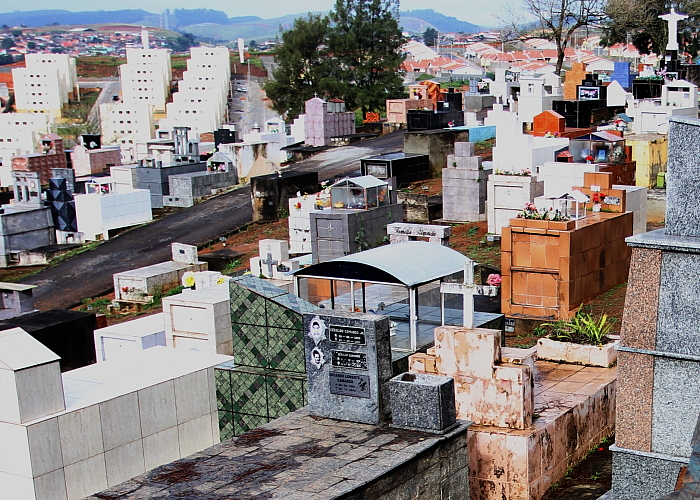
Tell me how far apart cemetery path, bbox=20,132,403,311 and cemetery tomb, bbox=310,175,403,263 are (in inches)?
280

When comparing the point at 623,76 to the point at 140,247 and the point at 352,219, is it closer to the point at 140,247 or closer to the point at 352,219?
the point at 140,247

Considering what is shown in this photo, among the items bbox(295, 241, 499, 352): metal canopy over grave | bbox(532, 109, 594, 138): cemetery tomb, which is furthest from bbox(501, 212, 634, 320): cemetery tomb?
bbox(532, 109, 594, 138): cemetery tomb

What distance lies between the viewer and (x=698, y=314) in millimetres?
6668

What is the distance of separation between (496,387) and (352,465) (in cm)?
229

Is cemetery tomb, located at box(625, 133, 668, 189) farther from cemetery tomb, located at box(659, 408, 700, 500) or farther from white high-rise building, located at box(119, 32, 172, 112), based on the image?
white high-rise building, located at box(119, 32, 172, 112)

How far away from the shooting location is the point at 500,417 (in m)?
8.64

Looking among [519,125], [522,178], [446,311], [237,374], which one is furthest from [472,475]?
[519,125]

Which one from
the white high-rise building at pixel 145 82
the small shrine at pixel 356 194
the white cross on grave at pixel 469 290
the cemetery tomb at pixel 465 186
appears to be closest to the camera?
the white cross on grave at pixel 469 290

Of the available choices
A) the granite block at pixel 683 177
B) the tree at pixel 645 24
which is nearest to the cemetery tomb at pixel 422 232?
the granite block at pixel 683 177

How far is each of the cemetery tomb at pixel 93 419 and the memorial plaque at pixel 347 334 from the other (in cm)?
287

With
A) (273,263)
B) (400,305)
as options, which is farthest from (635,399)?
(273,263)

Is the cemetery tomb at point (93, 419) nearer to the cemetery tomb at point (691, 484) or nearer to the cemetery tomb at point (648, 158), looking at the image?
the cemetery tomb at point (691, 484)

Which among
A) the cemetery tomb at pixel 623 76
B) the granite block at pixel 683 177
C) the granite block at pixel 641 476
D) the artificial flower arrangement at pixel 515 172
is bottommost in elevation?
the granite block at pixel 641 476

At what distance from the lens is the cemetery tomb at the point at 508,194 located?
19.7 meters
